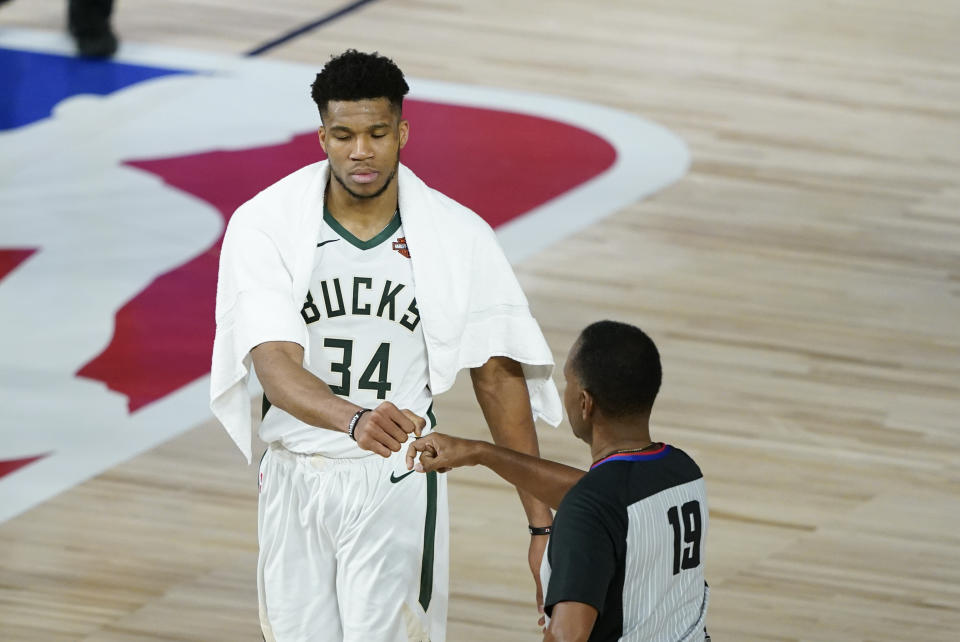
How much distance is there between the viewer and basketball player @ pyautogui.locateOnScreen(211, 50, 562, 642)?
9.69 feet

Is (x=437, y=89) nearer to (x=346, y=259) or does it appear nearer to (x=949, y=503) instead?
(x=949, y=503)

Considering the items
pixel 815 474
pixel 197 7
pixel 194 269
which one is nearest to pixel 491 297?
pixel 815 474

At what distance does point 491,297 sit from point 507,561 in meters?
1.69

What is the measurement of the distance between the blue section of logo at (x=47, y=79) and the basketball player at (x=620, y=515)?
6.35 m

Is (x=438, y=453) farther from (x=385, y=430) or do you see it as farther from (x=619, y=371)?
(x=619, y=371)

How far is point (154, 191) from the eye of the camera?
7.59m

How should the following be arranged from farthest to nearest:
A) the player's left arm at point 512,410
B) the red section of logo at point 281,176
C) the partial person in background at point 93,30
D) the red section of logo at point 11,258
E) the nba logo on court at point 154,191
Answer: the partial person in background at point 93,30 → the red section of logo at point 11,258 → the red section of logo at point 281,176 → the nba logo on court at point 154,191 → the player's left arm at point 512,410

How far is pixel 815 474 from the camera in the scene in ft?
17.2

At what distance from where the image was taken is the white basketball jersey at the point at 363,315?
9.89 ft

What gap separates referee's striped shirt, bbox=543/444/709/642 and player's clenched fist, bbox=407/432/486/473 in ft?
0.89

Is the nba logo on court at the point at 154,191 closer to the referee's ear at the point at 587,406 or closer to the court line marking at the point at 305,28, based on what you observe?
the court line marking at the point at 305,28

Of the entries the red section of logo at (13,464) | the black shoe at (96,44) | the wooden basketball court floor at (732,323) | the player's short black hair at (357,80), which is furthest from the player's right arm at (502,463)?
the black shoe at (96,44)

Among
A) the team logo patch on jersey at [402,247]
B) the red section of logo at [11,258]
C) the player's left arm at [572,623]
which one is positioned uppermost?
the team logo patch on jersey at [402,247]

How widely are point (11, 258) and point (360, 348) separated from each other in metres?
4.12
